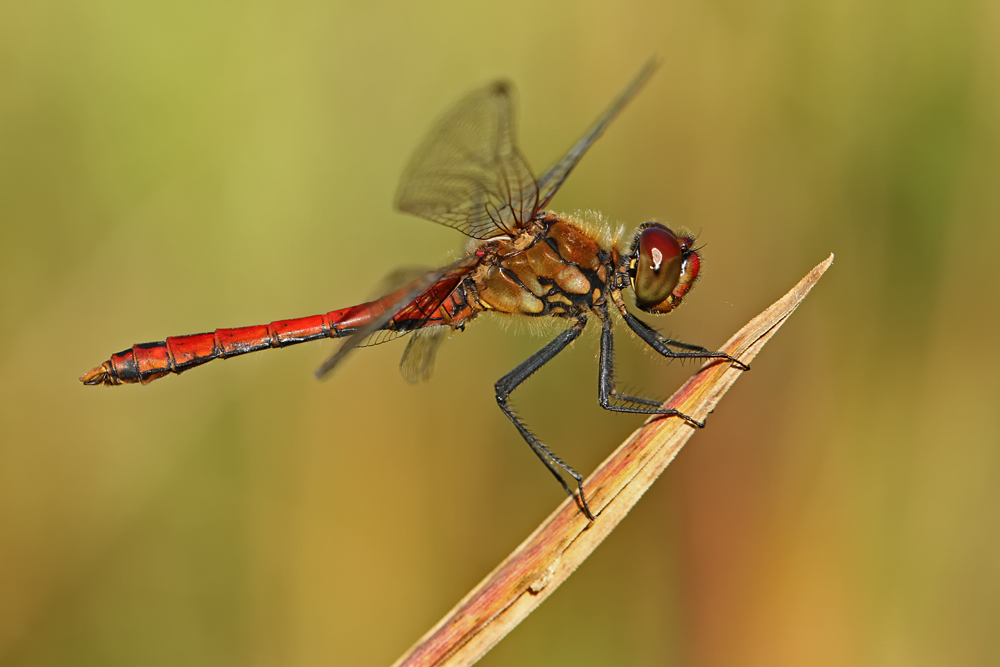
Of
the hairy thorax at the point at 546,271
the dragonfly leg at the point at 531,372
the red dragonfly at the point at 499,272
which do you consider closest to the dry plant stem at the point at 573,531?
the red dragonfly at the point at 499,272

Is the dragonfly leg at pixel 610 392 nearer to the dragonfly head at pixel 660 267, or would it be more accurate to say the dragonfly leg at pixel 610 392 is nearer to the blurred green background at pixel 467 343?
the dragonfly head at pixel 660 267

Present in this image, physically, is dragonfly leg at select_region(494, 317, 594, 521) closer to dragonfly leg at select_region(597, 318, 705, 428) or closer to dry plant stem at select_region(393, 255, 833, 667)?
dragonfly leg at select_region(597, 318, 705, 428)

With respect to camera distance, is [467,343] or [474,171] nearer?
[474,171]

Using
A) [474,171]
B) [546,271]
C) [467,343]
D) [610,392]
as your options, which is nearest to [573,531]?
[610,392]

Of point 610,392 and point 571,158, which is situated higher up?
point 571,158

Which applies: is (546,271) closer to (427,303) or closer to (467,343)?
(427,303)

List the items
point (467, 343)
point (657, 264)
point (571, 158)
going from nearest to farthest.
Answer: point (657, 264) → point (571, 158) → point (467, 343)
